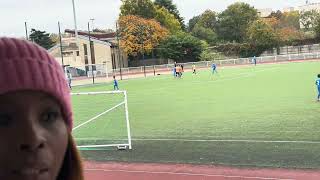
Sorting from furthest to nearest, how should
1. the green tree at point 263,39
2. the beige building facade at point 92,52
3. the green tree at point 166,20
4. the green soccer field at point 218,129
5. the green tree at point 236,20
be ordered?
the green tree at point 236,20, the green tree at point 166,20, the green tree at point 263,39, the beige building facade at point 92,52, the green soccer field at point 218,129

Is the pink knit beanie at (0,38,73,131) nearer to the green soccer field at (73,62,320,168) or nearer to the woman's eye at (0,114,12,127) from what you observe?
the woman's eye at (0,114,12,127)

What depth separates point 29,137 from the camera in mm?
1109

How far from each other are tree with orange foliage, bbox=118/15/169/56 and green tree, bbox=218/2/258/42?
18.6 metres

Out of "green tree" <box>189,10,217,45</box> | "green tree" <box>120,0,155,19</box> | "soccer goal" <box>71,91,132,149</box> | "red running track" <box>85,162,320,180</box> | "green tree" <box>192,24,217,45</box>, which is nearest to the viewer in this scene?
"red running track" <box>85,162,320,180</box>

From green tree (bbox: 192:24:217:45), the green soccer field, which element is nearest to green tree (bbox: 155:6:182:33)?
green tree (bbox: 192:24:217:45)

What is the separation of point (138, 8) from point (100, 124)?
53173 millimetres

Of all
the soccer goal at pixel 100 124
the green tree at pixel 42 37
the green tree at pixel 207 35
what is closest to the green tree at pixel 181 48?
the green tree at pixel 207 35

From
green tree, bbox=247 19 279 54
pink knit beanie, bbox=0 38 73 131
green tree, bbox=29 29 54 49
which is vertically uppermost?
green tree, bbox=29 29 54 49

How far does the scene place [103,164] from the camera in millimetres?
11031

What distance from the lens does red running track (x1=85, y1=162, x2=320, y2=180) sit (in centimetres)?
898

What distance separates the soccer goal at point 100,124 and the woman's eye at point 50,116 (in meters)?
9.56

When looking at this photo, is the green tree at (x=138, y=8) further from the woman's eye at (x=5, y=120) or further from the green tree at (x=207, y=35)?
the woman's eye at (x=5, y=120)

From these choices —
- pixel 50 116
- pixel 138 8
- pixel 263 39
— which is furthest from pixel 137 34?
pixel 50 116

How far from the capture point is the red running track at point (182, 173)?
8984mm
